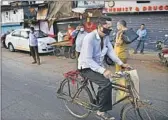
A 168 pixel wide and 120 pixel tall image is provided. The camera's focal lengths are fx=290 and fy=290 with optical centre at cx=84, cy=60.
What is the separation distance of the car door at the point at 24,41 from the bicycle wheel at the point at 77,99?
10297 millimetres

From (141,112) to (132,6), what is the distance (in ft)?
39.5

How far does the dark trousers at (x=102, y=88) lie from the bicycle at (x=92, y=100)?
0.12 m

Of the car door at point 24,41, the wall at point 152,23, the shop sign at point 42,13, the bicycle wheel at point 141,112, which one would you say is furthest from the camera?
the shop sign at point 42,13

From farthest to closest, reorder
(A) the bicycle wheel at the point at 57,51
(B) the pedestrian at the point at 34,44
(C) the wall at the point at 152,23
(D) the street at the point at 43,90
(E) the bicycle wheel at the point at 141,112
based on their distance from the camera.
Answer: (C) the wall at the point at 152,23, (A) the bicycle wheel at the point at 57,51, (B) the pedestrian at the point at 34,44, (D) the street at the point at 43,90, (E) the bicycle wheel at the point at 141,112

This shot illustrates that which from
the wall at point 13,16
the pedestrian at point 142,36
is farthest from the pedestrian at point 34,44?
the wall at point 13,16

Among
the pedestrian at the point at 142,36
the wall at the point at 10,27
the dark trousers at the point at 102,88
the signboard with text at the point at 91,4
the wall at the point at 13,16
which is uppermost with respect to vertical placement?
the signboard with text at the point at 91,4

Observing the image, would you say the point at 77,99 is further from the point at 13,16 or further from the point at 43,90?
the point at 13,16

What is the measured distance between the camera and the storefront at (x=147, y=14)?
14953 mm

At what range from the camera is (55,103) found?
5.96 m

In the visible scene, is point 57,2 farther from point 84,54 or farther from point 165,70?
point 84,54

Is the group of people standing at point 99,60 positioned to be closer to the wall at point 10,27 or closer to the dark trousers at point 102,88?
the dark trousers at point 102,88

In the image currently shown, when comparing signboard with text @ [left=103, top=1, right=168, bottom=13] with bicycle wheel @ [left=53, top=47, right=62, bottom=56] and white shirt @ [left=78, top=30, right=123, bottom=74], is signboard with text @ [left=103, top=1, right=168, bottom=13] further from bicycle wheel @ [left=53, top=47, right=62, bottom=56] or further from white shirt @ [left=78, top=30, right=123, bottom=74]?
white shirt @ [left=78, top=30, right=123, bottom=74]

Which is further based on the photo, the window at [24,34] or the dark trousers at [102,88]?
the window at [24,34]

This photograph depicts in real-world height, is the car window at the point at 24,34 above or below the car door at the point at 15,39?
above
